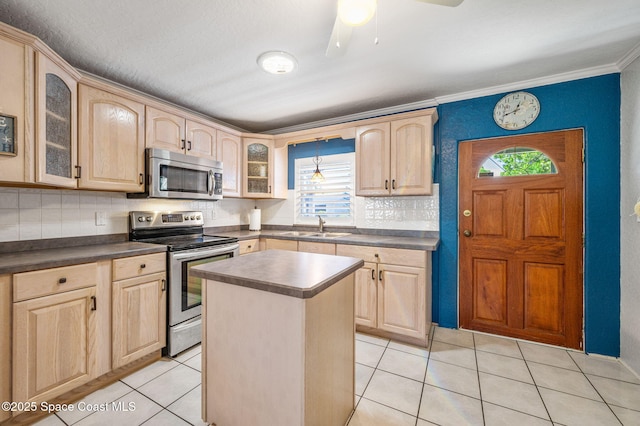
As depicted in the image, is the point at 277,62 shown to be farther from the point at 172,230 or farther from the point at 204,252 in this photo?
the point at 172,230

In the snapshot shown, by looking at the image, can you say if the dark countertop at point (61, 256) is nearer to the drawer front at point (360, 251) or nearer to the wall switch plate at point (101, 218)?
the wall switch plate at point (101, 218)

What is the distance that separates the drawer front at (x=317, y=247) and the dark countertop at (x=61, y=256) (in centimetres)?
134

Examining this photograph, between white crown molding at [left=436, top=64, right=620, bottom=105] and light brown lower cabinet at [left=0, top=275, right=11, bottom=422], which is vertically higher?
white crown molding at [left=436, top=64, right=620, bottom=105]

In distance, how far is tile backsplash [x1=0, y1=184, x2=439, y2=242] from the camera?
1.96 metres

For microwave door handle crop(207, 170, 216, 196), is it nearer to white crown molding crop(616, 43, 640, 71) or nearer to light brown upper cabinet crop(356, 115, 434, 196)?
light brown upper cabinet crop(356, 115, 434, 196)

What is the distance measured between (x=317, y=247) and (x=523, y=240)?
1.97 metres

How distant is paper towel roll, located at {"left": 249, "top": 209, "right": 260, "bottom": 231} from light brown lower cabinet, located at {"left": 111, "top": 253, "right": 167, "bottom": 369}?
1663mm

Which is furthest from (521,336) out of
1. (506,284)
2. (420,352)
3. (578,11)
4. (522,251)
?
(578,11)

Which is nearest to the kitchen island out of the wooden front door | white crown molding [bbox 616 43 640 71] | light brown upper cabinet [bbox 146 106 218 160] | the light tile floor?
the light tile floor

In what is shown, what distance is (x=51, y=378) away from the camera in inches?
65.1

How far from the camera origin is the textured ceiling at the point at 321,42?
5.17ft

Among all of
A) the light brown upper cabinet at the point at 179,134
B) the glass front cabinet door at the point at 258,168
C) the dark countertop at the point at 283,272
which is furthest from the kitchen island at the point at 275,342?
the glass front cabinet door at the point at 258,168

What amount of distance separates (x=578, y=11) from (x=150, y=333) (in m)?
3.63

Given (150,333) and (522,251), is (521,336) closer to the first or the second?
(522,251)
